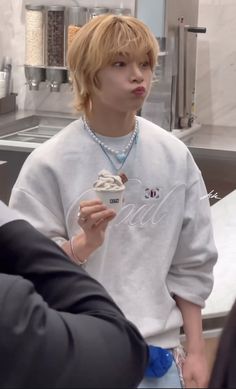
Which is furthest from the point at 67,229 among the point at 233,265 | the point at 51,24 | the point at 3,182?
the point at 51,24

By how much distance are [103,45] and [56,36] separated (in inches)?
77.9

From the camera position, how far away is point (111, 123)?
1387 mm

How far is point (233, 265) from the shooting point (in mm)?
1692

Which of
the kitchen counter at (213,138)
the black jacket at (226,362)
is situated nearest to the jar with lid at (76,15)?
the kitchen counter at (213,138)

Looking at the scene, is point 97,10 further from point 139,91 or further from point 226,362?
point 226,362

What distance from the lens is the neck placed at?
1383 millimetres

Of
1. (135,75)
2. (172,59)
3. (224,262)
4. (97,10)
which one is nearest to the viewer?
(135,75)

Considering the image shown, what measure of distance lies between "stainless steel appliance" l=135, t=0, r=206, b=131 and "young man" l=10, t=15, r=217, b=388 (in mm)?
1600

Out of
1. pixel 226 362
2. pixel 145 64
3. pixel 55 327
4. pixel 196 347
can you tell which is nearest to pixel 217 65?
pixel 145 64

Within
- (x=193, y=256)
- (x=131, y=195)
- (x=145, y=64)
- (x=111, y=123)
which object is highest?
(x=145, y=64)

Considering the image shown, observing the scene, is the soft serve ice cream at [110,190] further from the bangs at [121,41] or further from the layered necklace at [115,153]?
the bangs at [121,41]

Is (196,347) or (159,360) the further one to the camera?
(196,347)

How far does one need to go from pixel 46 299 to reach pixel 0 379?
10cm

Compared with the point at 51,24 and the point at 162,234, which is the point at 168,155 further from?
the point at 51,24
